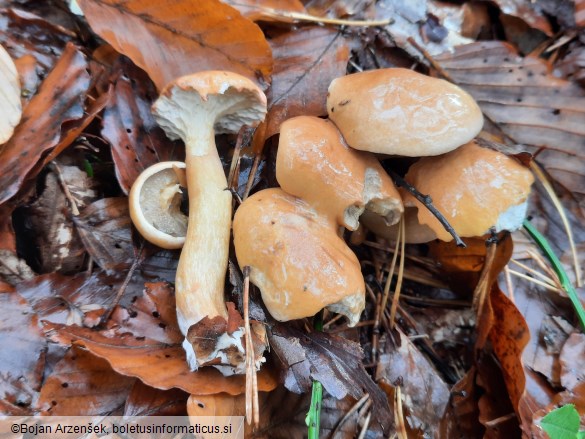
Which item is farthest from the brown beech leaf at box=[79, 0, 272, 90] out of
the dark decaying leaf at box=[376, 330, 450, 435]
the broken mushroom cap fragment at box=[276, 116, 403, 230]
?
the dark decaying leaf at box=[376, 330, 450, 435]

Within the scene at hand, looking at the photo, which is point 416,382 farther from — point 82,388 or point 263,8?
point 263,8

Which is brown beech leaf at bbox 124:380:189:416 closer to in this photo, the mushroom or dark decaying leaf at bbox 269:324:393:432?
the mushroom

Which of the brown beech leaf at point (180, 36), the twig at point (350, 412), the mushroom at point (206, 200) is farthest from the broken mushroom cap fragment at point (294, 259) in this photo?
the brown beech leaf at point (180, 36)

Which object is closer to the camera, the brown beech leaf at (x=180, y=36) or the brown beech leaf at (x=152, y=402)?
the brown beech leaf at (x=152, y=402)

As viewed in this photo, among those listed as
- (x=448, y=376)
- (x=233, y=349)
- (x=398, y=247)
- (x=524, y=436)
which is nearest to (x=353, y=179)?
(x=398, y=247)

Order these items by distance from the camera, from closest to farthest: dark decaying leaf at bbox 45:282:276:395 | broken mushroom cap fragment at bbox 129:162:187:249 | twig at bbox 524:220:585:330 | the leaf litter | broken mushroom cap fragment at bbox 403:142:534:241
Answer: dark decaying leaf at bbox 45:282:276:395 < the leaf litter < broken mushroom cap fragment at bbox 403:142:534:241 < broken mushroom cap fragment at bbox 129:162:187:249 < twig at bbox 524:220:585:330

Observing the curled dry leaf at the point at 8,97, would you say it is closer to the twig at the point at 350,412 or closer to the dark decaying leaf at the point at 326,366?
Result: the dark decaying leaf at the point at 326,366

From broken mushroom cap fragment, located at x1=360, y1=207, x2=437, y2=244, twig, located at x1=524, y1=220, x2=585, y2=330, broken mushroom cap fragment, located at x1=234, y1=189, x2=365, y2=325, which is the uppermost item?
broken mushroom cap fragment, located at x1=234, y1=189, x2=365, y2=325
